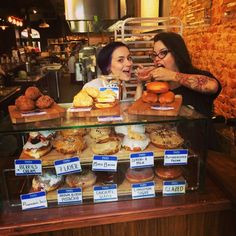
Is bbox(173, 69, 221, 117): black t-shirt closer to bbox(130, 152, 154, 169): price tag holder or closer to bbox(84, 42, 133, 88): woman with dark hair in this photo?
bbox(84, 42, 133, 88): woman with dark hair

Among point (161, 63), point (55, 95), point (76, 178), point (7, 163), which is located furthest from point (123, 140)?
point (55, 95)

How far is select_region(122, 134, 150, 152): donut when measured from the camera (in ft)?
3.58

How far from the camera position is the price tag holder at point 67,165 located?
3.38ft

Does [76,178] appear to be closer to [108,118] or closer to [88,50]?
[108,118]

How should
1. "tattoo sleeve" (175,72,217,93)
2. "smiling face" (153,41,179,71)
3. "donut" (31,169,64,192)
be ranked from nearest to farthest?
"donut" (31,169,64,192), "tattoo sleeve" (175,72,217,93), "smiling face" (153,41,179,71)

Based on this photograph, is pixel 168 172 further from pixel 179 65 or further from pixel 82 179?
pixel 179 65

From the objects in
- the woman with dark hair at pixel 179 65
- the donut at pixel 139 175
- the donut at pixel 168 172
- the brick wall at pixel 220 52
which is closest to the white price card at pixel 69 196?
the donut at pixel 139 175

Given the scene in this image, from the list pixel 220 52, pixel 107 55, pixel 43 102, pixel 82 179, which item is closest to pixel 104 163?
pixel 82 179

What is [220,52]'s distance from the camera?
2.92 m

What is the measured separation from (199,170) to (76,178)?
551 millimetres

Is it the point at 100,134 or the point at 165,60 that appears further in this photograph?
the point at 165,60

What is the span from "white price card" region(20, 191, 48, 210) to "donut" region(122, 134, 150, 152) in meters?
0.40

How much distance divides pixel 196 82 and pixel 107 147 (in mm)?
701

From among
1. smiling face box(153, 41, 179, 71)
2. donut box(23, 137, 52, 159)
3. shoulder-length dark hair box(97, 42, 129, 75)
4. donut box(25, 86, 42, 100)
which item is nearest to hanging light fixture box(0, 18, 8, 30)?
shoulder-length dark hair box(97, 42, 129, 75)
